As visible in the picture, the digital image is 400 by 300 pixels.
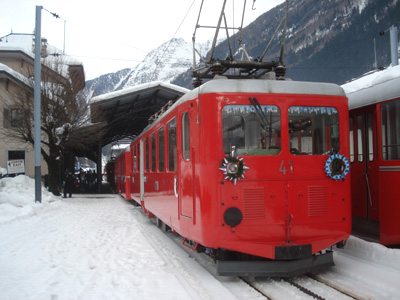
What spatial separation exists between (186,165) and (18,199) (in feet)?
32.1

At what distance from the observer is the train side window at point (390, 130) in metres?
6.52

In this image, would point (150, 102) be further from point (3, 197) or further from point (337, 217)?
point (337, 217)

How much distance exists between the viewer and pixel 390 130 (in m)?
6.65

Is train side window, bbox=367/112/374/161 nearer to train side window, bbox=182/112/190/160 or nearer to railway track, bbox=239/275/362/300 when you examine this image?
railway track, bbox=239/275/362/300

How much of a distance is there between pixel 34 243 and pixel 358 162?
21.3 feet

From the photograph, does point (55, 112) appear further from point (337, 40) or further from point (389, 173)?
point (337, 40)

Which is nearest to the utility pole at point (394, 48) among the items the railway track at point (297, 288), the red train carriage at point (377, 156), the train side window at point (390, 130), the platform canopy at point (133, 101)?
the platform canopy at point (133, 101)

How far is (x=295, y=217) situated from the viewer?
5.56 m

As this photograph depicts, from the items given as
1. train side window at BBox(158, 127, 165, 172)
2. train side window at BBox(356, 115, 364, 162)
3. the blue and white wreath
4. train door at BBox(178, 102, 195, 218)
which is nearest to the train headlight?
train door at BBox(178, 102, 195, 218)

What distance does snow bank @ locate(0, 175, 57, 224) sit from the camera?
1189 centimetres

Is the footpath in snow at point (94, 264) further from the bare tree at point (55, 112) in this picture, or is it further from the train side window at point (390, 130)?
the bare tree at point (55, 112)

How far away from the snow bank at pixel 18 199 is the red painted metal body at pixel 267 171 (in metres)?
7.58

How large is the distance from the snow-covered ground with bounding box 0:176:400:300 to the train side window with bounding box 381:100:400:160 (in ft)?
4.86

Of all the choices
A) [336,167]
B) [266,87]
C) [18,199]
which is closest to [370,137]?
[336,167]
